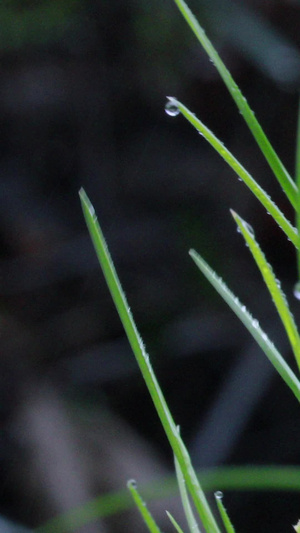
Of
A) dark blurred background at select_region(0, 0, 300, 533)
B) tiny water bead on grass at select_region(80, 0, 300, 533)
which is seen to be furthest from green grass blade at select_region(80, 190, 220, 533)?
dark blurred background at select_region(0, 0, 300, 533)

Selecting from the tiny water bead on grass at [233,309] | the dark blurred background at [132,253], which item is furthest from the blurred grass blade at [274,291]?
the dark blurred background at [132,253]

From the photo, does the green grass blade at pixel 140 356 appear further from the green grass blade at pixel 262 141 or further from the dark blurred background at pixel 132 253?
the dark blurred background at pixel 132 253

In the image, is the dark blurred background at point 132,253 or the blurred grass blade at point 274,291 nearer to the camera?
the blurred grass blade at point 274,291

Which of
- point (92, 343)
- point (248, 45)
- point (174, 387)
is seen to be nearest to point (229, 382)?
point (174, 387)

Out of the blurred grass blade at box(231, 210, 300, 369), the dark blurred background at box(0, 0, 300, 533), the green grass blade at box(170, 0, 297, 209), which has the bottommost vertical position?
the dark blurred background at box(0, 0, 300, 533)

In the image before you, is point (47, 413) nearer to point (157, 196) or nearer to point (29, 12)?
point (157, 196)

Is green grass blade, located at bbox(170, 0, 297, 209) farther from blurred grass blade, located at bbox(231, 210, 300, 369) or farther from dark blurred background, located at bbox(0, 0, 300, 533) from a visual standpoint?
dark blurred background, located at bbox(0, 0, 300, 533)

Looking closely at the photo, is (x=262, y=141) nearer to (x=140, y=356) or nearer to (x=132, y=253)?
(x=140, y=356)

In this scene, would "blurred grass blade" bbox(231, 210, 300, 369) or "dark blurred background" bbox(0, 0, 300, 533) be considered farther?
"dark blurred background" bbox(0, 0, 300, 533)
